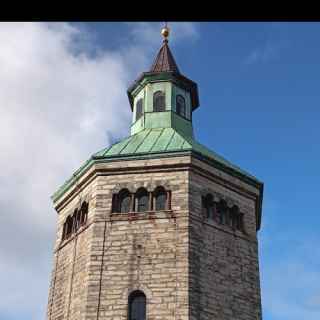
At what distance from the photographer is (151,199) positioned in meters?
16.7

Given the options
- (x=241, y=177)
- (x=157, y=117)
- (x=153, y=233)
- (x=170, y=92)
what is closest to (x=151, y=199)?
(x=153, y=233)

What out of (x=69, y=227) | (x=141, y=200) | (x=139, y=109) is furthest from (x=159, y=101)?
(x=69, y=227)

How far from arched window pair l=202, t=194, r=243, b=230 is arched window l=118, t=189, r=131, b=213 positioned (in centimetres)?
247

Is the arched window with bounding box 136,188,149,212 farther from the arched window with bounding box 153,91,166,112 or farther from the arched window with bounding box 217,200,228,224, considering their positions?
the arched window with bounding box 153,91,166,112

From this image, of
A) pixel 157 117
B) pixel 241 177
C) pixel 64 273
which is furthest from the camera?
pixel 157 117

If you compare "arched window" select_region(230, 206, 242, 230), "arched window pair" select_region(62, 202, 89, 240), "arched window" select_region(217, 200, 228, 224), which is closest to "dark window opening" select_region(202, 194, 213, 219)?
"arched window" select_region(217, 200, 228, 224)

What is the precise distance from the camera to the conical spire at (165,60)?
2330 centimetres

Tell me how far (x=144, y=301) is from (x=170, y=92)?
9884 millimetres

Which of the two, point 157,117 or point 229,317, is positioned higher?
point 157,117

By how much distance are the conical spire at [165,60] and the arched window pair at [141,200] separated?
7.83m

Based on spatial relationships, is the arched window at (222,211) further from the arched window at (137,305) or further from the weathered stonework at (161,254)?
the arched window at (137,305)

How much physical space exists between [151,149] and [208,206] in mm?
2810
